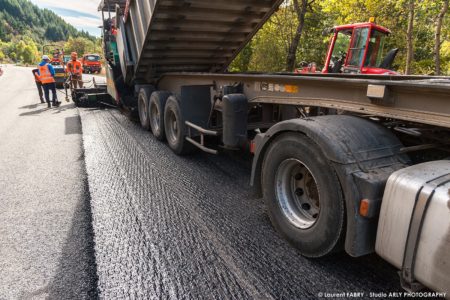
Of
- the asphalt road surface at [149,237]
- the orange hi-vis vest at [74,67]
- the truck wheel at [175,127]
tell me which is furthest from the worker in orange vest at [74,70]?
the truck wheel at [175,127]

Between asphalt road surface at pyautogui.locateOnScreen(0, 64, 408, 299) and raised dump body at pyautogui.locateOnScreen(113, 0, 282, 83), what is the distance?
7.43ft

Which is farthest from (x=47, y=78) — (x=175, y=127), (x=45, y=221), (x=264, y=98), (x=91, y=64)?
(x=91, y=64)

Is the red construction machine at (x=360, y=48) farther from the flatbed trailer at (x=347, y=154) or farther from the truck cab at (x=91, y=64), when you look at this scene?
the truck cab at (x=91, y=64)

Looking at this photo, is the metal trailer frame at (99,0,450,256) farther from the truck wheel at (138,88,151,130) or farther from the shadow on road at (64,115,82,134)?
the shadow on road at (64,115,82,134)

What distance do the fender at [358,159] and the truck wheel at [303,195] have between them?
10 cm

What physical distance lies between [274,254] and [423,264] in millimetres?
1154

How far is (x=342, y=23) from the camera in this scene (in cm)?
1708

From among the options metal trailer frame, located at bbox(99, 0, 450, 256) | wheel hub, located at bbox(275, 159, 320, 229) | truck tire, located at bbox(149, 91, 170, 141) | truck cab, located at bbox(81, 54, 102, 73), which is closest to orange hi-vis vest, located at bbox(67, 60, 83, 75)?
metal trailer frame, located at bbox(99, 0, 450, 256)

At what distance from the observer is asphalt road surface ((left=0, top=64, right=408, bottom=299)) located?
224 cm

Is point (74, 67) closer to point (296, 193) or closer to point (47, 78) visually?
point (47, 78)

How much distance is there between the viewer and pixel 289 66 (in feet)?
42.1

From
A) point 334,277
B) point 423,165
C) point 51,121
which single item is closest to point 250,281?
point 334,277

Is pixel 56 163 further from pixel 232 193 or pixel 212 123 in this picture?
pixel 232 193

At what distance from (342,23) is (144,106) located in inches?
568
